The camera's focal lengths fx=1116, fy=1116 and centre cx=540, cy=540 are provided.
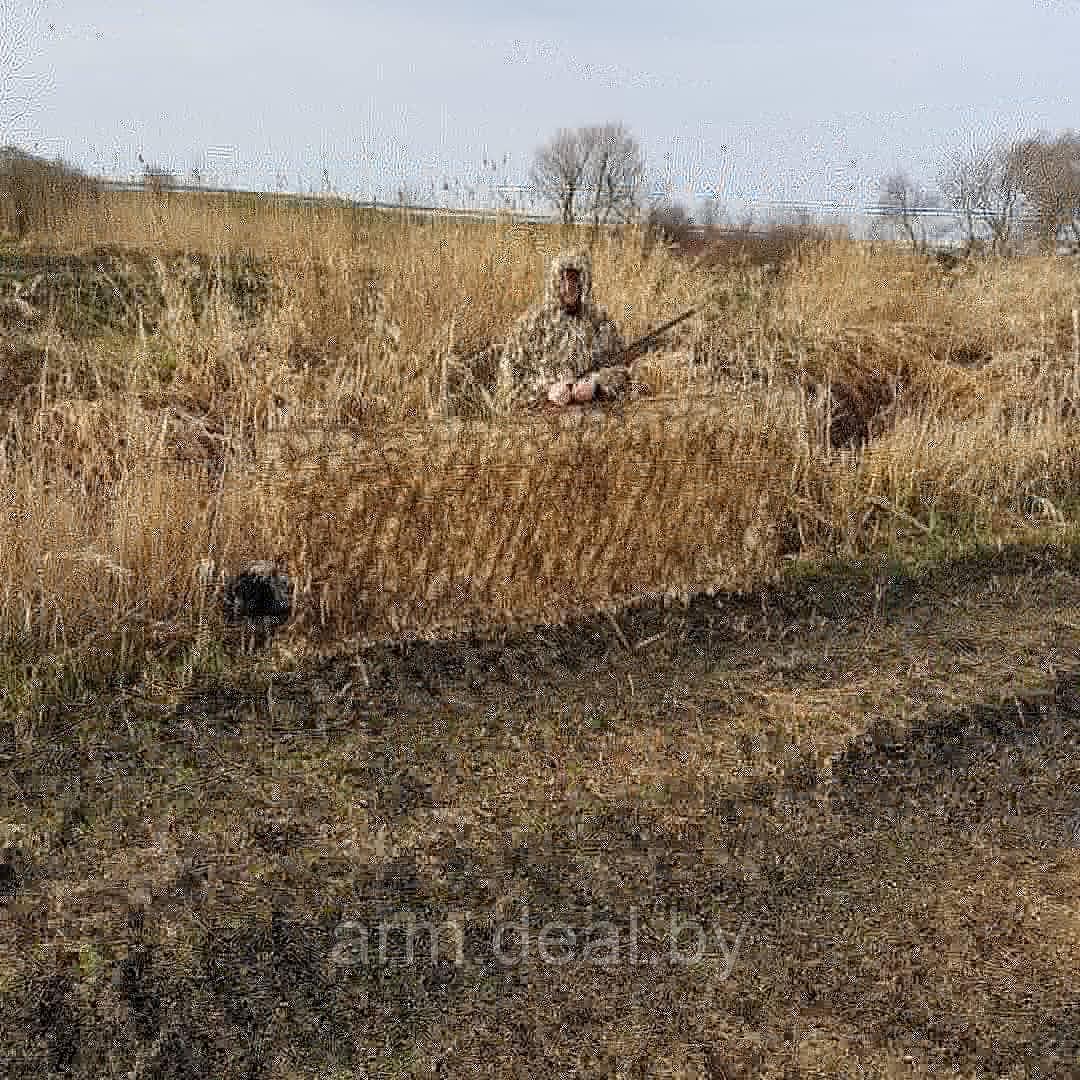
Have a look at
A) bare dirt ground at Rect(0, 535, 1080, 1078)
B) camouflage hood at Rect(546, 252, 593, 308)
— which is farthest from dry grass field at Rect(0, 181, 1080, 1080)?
camouflage hood at Rect(546, 252, 593, 308)

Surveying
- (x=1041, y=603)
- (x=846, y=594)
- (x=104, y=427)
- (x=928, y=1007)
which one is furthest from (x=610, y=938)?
(x=104, y=427)

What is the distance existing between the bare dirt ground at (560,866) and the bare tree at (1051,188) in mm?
12300

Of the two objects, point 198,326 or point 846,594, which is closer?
point 846,594

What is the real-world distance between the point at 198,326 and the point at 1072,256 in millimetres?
10915

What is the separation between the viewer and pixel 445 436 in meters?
3.90

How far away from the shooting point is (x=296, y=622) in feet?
12.5

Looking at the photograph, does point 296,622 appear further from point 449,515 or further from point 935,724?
point 935,724

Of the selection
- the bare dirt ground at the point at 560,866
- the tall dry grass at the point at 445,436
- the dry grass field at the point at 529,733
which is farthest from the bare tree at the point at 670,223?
the bare dirt ground at the point at 560,866

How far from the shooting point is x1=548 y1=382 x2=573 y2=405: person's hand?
5082mm

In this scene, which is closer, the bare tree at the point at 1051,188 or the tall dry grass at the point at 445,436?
the tall dry grass at the point at 445,436

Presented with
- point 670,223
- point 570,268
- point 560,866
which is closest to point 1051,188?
point 670,223

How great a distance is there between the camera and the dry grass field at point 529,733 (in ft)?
7.63

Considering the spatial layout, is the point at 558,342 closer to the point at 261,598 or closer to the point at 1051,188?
the point at 261,598

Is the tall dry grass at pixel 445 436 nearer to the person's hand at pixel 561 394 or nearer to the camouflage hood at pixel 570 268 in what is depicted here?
the person's hand at pixel 561 394
